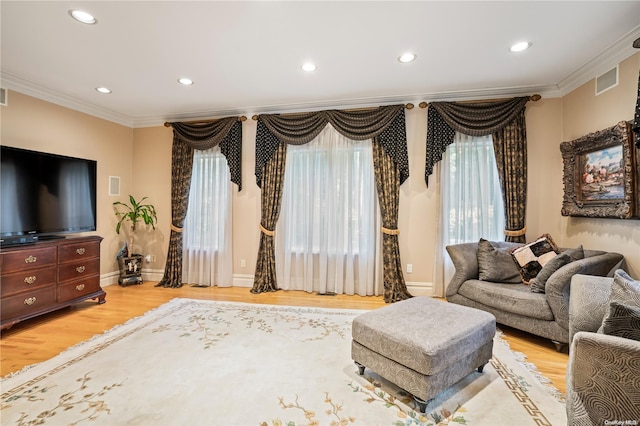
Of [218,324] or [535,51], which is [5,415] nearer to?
[218,324]

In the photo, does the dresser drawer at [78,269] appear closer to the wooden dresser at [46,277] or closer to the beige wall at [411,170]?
the wooden dresser at [46,277]

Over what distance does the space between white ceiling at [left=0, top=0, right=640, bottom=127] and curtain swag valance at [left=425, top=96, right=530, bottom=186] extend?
0.17 metres

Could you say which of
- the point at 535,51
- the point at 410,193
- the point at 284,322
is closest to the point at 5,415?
the point at 284,322

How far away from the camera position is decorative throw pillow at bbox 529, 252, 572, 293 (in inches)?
103

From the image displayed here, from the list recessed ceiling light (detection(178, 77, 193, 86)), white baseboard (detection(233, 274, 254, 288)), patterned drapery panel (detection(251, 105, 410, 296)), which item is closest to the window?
patterned drapery panel (detection(251, 105, 410, 296))

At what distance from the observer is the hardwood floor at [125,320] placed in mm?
2371

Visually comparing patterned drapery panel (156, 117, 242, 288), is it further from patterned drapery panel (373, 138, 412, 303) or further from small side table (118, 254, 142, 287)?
patterned drapery panel (373, 138, 412, 303)

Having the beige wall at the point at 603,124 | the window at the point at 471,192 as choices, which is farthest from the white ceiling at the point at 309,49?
the window at the point at 471,192

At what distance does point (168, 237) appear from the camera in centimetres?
479

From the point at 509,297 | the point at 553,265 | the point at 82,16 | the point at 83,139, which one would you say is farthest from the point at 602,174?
the point at 83,139

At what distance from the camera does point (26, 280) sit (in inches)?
116

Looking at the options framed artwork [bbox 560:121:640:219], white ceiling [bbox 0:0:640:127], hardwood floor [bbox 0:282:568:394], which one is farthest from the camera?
framed artwork [bbox 560:121:640:219]

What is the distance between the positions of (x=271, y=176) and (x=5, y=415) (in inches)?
Result: 131

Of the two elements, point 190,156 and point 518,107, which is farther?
point 190,156
